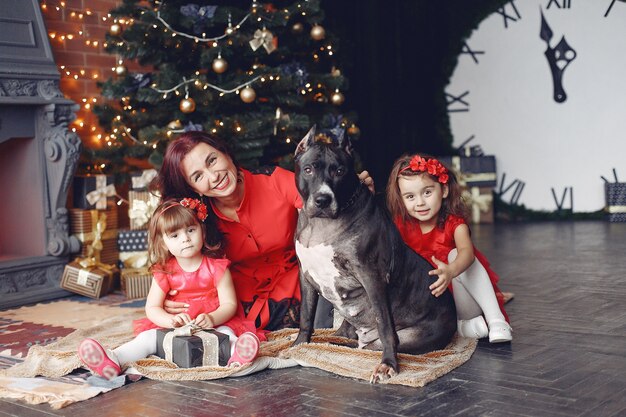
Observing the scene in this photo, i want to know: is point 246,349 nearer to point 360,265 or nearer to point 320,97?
point 360,265

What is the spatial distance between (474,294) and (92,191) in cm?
299

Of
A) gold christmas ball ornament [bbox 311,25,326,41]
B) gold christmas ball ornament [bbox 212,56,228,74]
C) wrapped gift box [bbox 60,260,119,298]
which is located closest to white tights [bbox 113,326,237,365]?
wrapped gift box [bbox 60,260,119,298]

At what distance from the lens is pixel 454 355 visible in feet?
11.1

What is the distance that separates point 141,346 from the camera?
3.39 metres

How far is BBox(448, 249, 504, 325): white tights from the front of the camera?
12.1ft

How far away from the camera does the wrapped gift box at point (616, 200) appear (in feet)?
27.7

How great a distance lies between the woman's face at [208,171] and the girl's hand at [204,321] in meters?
0.56

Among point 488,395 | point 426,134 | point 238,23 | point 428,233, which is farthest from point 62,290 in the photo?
point 426,134

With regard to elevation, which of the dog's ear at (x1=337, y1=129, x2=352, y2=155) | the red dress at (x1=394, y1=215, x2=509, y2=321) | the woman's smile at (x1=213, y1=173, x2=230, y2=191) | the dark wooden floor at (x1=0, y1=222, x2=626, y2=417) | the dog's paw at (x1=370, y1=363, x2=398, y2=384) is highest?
the dog's ear at (x1=337, y1=129, x2=352, y2=155)

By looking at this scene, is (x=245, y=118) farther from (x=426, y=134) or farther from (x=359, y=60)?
(x=426, y=134)

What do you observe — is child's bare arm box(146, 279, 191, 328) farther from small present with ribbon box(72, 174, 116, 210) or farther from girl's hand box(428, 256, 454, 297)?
small present with ribbon box(72, 174, 116, 210)

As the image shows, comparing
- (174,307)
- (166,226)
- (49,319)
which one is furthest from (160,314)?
(49,319)

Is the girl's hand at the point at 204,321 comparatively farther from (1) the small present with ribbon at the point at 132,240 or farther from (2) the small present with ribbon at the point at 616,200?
(2) the small present with ribbon at the point at 616,200

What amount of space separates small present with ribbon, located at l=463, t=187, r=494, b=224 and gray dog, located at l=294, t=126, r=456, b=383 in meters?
5.66
